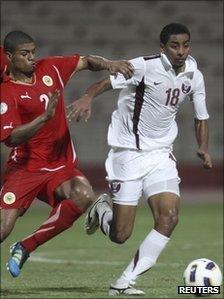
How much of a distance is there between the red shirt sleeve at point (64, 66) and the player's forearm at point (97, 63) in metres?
0.13

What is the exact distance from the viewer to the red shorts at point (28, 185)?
8.27 metres

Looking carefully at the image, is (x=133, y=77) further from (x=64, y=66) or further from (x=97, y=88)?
(x=64, y=66)

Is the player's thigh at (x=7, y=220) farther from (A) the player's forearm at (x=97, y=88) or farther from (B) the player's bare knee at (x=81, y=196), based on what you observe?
(A) the player's forearm at (x=97, y=88)

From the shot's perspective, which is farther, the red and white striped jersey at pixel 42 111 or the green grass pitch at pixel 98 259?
the green grass pitch at pixel 98 259

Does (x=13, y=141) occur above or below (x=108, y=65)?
below

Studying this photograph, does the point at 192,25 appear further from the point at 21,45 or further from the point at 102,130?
the point at 21,45

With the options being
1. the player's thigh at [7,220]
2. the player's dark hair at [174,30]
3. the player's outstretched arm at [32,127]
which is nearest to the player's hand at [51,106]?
the player's outstretched arm at [32,127]

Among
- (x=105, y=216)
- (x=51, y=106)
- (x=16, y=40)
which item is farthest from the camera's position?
(x=105, y=216)

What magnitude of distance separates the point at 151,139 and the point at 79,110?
0.99m

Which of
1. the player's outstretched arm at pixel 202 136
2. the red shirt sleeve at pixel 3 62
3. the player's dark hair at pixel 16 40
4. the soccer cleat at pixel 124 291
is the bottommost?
the soccer cleat at pixel 124 291

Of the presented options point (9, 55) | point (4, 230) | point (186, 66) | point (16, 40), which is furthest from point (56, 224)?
point (186, 66)

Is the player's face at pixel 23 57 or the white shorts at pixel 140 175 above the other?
the player's face at pixel 23 57

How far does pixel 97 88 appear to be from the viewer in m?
8.20

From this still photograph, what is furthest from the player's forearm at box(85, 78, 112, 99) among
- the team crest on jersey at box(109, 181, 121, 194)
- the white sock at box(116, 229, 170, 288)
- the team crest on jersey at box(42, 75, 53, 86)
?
the white sock at box(116, 229, 170, 288)
